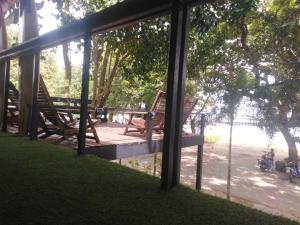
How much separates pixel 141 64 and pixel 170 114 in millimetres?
4742

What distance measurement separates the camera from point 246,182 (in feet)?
51.0

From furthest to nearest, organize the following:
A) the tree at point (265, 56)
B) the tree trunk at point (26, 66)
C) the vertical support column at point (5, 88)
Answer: the tree at point (265, 56) < the vertical support column at point (5, 88) < the tree trunk at point (26, 66)

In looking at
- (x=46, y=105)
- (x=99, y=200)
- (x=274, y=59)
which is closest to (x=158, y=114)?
(x=46, y=105)

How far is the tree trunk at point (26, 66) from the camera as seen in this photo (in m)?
6.18

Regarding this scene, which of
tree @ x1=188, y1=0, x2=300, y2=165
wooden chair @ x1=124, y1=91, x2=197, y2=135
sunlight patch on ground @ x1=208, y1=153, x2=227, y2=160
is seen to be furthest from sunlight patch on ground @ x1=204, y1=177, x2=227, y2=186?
wooden chair @ x1=124, y1=91, x2=197, y2=135

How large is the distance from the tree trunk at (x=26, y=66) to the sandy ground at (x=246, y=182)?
7989 millimetres

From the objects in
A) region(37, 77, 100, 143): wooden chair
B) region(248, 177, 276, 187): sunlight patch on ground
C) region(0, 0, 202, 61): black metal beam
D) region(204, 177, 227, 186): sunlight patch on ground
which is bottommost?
region(248, 177, 276, 187): sunlight patch on ground

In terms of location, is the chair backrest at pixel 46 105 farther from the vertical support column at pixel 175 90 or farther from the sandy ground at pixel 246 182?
the sandy ground at pixel 246 182

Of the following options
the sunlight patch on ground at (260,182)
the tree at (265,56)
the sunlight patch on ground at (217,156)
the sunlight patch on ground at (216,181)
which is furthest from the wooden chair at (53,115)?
the sunlight patch on ground at (217,156)

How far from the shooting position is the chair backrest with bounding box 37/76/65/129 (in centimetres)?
566

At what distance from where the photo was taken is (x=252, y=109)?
14.8 m

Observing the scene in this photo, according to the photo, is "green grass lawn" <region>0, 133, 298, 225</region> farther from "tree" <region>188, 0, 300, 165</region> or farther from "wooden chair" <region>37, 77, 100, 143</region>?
"tree" <region>188, 0, 300, 165</region>

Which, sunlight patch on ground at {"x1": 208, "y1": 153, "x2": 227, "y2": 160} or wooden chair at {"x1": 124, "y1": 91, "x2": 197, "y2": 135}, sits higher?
wooden chair at {"x1": 124, "y1": 91, "x2": 197, "y2": 135}

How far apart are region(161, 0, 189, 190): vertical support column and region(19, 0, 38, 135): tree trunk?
405 cm
